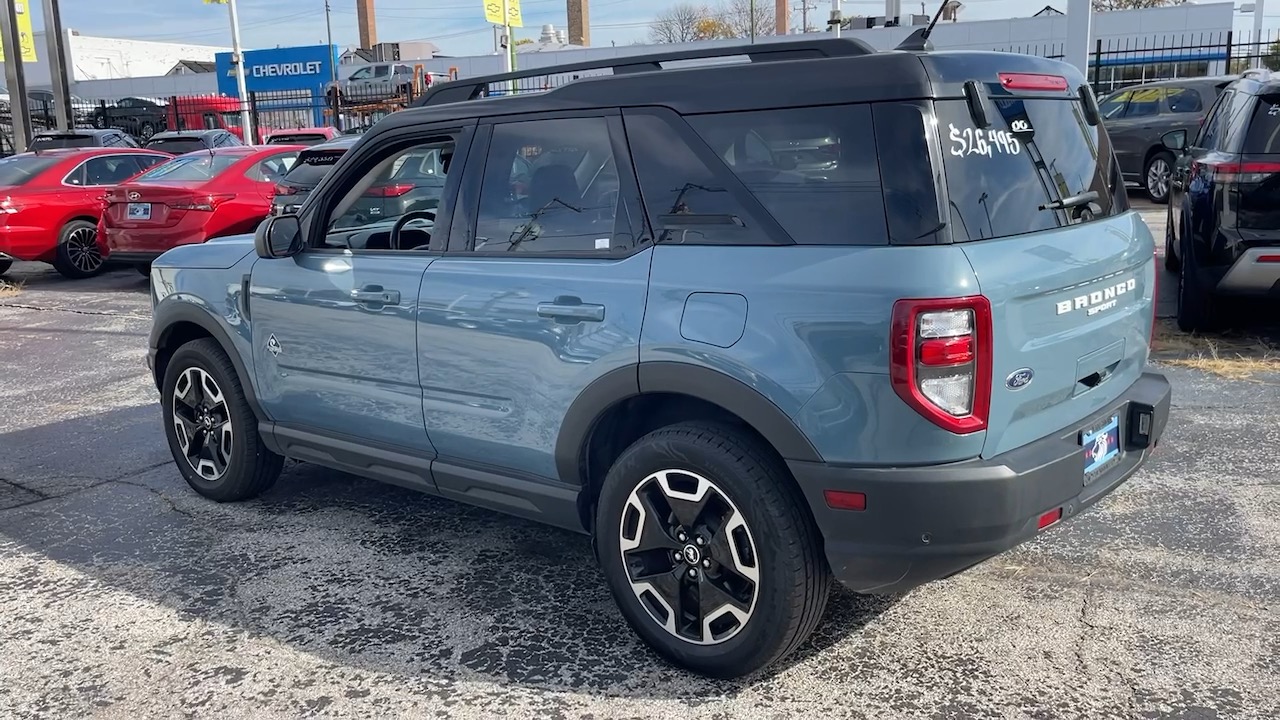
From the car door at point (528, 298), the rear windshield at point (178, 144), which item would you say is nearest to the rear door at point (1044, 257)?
the car door at point (528, 298)

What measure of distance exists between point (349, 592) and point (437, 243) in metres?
1.36

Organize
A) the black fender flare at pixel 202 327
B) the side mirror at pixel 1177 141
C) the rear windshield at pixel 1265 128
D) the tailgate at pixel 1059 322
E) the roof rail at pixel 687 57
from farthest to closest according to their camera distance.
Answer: the side mirror at pixel 1177 141
the rear windshield at pixel 1265 128
the black fender flare at pixel 202 327
the roof rail at pixel 687 57
the tailgate at pixel 1059 322

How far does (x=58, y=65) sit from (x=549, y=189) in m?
21.6

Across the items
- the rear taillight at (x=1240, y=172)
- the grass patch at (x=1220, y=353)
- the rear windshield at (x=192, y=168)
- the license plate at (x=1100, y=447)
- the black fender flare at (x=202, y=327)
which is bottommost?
the grass patch at (x=1220, y=353)

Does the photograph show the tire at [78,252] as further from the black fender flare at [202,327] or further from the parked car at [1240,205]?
the parked car at [1240,205]

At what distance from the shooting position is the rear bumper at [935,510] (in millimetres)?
2832

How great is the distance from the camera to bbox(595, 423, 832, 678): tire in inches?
120

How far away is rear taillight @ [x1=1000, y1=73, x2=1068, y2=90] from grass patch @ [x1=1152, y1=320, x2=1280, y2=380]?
4.11 m

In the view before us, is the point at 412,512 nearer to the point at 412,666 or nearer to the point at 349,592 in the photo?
the point at 349,592

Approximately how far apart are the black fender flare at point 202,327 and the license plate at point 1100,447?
337 centimetres

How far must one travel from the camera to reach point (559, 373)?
3492 millimetres

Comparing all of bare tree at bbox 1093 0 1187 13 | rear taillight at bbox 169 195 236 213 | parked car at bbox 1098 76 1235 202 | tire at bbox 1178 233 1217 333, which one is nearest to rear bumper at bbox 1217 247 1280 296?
tire at bbox 1178 233 1217 333

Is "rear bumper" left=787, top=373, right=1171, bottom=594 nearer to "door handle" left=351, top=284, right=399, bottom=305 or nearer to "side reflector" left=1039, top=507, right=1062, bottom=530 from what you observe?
"side reflector" left=1039, top=507, right=1062, bottom=530

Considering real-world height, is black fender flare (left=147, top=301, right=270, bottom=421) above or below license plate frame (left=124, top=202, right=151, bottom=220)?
below
